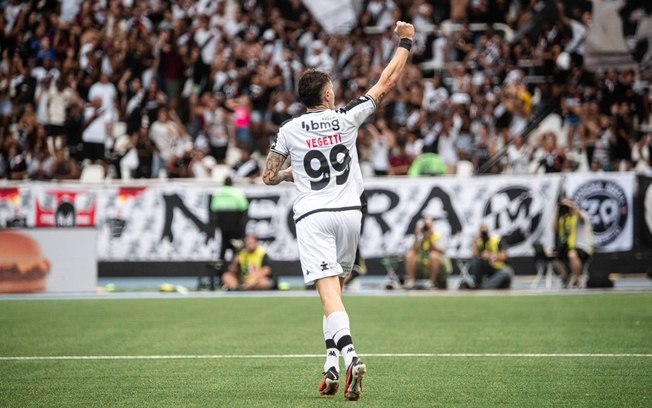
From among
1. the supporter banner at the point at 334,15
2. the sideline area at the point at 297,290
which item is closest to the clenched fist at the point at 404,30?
the sideline area at the point at 297,290

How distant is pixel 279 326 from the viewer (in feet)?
47.4

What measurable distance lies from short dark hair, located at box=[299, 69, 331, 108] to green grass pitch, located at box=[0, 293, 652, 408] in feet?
7.10

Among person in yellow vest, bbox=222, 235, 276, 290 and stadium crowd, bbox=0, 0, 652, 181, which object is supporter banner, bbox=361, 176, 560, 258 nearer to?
stadium crowd, bbox=0, 0, 652, 181

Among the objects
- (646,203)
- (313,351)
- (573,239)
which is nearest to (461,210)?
(573,239)

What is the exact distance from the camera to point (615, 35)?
76.2 ft

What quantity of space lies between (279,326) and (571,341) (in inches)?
156

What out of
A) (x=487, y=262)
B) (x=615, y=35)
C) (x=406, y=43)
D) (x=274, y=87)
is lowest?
(x=487, y=262)

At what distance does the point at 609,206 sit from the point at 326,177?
15.4m

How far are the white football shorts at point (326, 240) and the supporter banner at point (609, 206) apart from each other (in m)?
15.1

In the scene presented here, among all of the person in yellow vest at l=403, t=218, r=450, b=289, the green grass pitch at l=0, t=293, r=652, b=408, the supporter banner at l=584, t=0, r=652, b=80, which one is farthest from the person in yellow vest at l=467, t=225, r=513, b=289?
the supporter banner at l=584, t=0, r=652, b=80

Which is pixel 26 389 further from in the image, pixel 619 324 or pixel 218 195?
pixel 218 195

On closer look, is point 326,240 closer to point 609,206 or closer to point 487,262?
point 487,262

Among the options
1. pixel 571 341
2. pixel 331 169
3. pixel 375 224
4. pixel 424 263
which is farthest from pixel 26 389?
pixel 375 224

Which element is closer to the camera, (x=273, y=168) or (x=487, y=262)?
(x=273, y=168)
